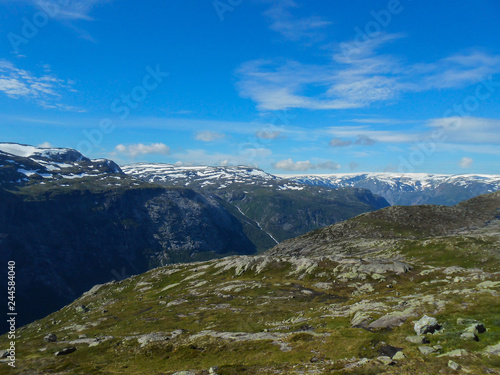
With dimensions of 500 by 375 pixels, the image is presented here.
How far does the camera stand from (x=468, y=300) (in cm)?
4056

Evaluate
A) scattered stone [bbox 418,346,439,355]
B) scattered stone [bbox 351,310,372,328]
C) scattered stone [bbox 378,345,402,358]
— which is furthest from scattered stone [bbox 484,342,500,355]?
scattered stone [bbox 351,310,372,328]

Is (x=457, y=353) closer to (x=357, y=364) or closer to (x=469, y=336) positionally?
(x=469, y=336)

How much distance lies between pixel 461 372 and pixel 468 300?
894 inches

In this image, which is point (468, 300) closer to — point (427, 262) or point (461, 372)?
point (461, 372)

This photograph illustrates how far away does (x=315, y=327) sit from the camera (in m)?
43.5

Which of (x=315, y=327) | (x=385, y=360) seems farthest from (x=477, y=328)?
(x=315, y=327)

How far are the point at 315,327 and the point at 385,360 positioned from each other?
720 inches

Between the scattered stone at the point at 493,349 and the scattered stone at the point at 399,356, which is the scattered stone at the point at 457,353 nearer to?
Result: the scattered stone at the point at 493,349

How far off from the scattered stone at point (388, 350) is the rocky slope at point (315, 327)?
94 millimetres

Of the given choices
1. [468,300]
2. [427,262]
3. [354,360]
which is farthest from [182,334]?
[427,262]

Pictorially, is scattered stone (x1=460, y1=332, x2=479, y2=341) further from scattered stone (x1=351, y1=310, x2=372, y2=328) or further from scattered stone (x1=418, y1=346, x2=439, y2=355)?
scattered stone (x1=351, y1=310, x2=372, y2=328)

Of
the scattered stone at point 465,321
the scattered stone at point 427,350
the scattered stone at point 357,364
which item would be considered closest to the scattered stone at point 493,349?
the scattered stone at point 427,350

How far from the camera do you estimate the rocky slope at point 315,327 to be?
28.5 meters

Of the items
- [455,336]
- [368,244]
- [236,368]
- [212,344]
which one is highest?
[455,336]
